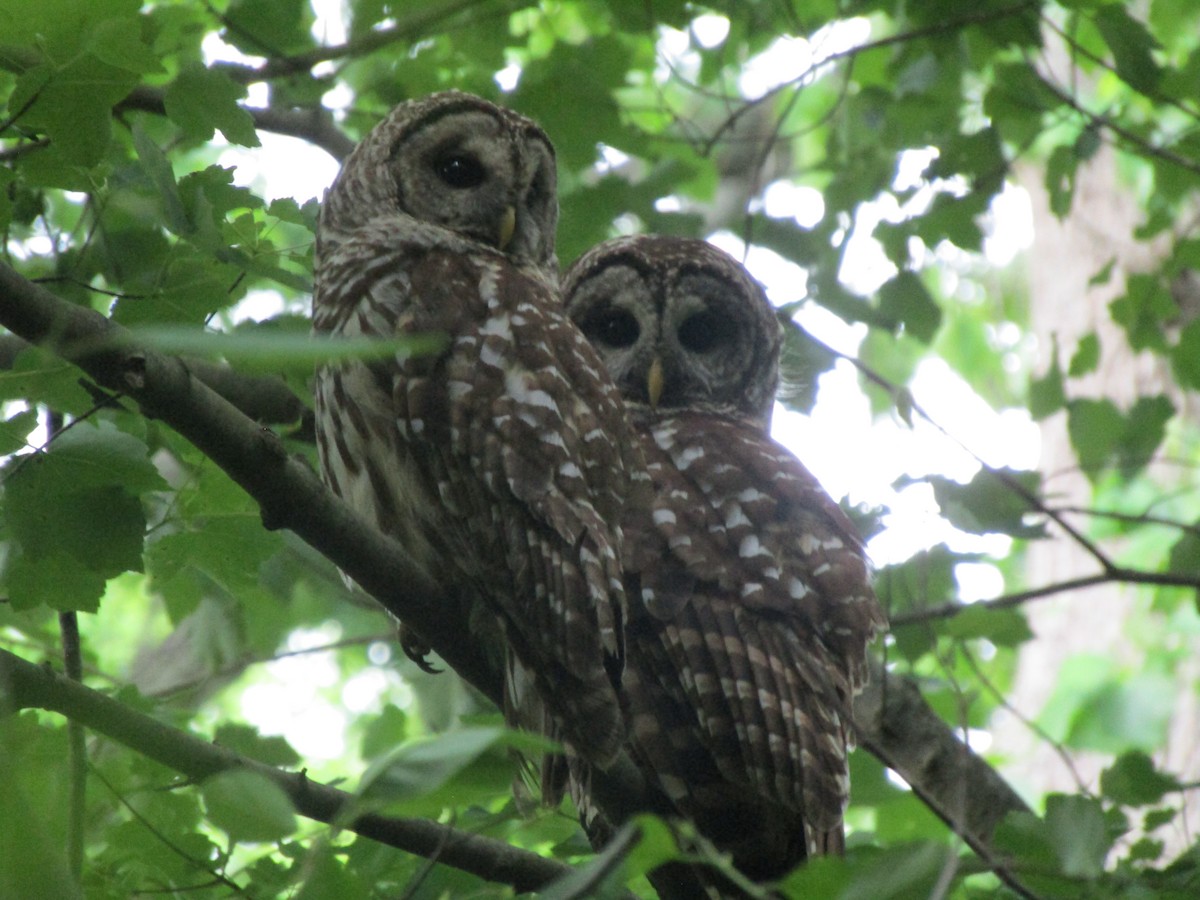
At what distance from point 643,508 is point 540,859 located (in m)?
0.90

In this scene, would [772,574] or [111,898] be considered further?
[772,574]

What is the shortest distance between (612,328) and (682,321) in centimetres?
21

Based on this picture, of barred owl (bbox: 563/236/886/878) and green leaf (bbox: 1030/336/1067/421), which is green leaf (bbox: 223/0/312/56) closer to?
barred owl (bbox: 563/236/886/878)

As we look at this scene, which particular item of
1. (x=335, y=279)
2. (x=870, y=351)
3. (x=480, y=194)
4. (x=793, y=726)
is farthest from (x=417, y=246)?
(x=870, y=351)

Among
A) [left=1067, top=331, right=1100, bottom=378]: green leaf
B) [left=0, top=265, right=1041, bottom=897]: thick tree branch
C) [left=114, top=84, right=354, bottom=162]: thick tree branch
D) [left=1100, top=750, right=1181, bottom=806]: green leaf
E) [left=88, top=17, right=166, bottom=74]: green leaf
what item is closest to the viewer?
[left=0, top=265, right=1041, bottom=897]: thick tree branch

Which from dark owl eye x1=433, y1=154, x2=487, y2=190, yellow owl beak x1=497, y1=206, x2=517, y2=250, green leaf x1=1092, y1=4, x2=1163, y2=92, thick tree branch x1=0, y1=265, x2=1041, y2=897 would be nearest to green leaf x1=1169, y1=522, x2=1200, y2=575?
green leaf x1=1092, y1=4, x2=1163, y2=92

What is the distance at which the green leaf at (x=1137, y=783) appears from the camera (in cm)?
289

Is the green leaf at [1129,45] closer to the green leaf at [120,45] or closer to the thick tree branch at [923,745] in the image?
the thick tree branch at [923,745]

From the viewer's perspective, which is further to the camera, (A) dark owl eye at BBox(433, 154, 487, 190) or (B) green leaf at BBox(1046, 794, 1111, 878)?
(A) dark owl eye at BBox(433, 154, 487, 190)

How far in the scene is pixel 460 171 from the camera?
3.55 m

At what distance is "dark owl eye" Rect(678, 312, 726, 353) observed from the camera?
393 cm

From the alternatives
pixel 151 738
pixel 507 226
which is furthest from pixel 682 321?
pixel 151 738

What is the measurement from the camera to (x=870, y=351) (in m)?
11.7

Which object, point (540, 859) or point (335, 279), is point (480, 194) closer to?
point (335, 279)
